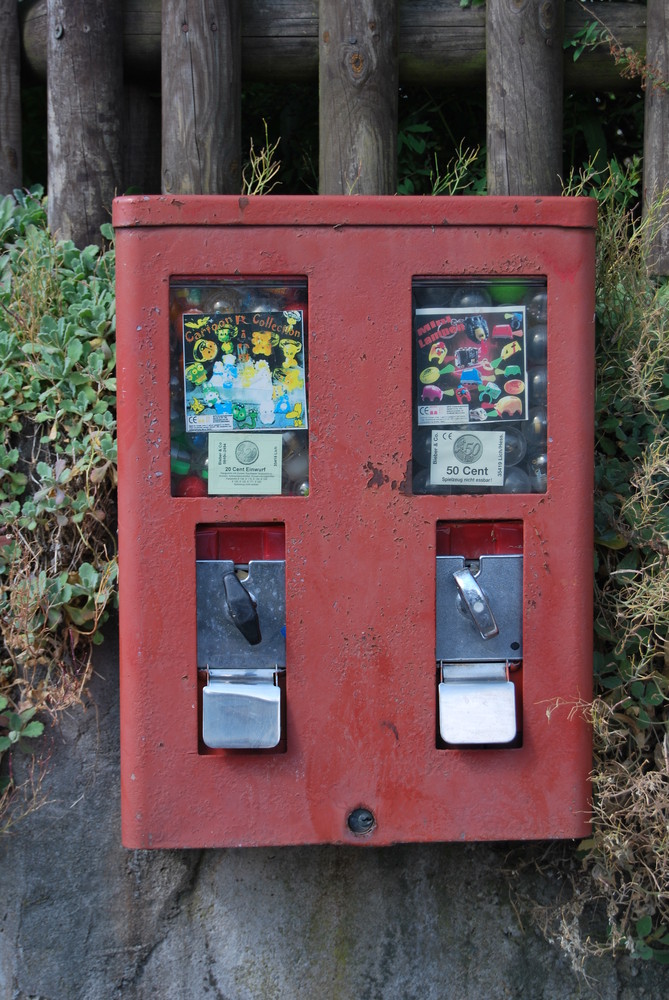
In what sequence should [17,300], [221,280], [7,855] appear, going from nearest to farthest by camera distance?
1. [221,280]
2. [7,855]
3. [17,300]

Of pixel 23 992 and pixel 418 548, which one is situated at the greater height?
pixel 418 548

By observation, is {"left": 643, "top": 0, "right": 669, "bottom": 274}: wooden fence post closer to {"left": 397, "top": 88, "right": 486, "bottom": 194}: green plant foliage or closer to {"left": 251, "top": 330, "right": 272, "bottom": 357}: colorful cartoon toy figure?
{"left": 397, "top": 88, "right": 486, "bottom": 194}: green plant foliage

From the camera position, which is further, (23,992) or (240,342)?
(23,992)

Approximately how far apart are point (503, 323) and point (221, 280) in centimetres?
59

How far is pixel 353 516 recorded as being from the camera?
1.96 meters

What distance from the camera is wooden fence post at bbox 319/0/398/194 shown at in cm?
261

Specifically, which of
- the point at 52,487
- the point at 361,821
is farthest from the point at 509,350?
the point at 52,487

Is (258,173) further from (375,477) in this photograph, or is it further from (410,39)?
(375,477)

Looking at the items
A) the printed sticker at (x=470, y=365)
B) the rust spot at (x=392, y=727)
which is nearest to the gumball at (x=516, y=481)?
the printed sticker at (x=470, y=365)

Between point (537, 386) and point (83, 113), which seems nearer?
point (537, 386)

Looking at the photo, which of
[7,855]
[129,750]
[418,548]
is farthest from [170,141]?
[7,855]

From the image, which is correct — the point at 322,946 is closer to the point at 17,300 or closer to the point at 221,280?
the point at 221,280

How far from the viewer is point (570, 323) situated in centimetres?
196

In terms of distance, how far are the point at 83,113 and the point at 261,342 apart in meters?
1.26
